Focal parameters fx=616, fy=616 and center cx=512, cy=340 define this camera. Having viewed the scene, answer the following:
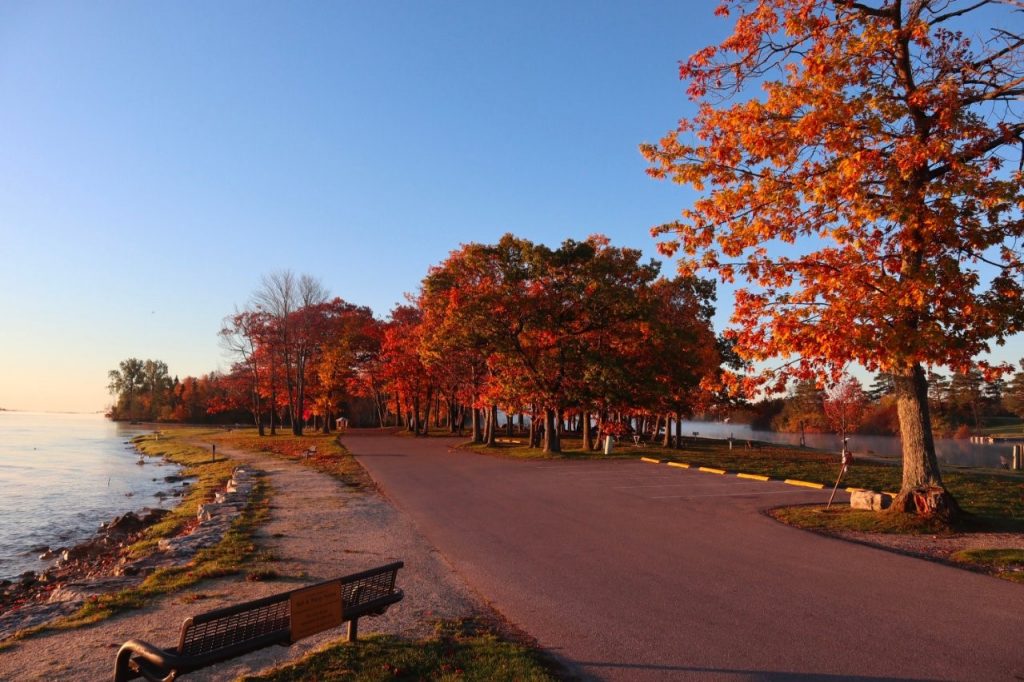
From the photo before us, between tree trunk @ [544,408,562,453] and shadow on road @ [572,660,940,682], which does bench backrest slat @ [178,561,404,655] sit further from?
tree trunk @ [544,408,562,453]

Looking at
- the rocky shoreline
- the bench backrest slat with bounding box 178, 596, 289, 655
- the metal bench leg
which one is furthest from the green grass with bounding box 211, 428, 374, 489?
the bench backrest slat with bounding box 178, 596, 289, 655

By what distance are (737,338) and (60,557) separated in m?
13.2

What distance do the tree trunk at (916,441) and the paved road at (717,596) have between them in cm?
257

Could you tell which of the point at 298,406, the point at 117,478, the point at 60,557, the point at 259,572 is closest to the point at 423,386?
the point at 298,406

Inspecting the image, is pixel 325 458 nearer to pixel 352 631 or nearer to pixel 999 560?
pixel 352 631

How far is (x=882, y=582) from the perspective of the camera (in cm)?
723

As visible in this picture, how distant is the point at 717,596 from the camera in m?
6.70

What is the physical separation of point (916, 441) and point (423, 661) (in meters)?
10.2

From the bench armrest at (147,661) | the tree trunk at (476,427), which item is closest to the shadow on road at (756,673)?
the bench armrest at (147,661)

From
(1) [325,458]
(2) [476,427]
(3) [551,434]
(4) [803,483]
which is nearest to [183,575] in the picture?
(4) [803,483]

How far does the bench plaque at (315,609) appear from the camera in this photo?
14.3ft

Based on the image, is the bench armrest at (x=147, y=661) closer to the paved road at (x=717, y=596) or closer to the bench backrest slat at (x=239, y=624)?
the bench backrest slat at (x=239, y=624)

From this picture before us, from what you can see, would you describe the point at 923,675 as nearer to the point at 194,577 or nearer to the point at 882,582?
the point at 882,582

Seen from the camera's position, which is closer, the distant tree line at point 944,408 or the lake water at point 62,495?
the lake water at point 62,495
